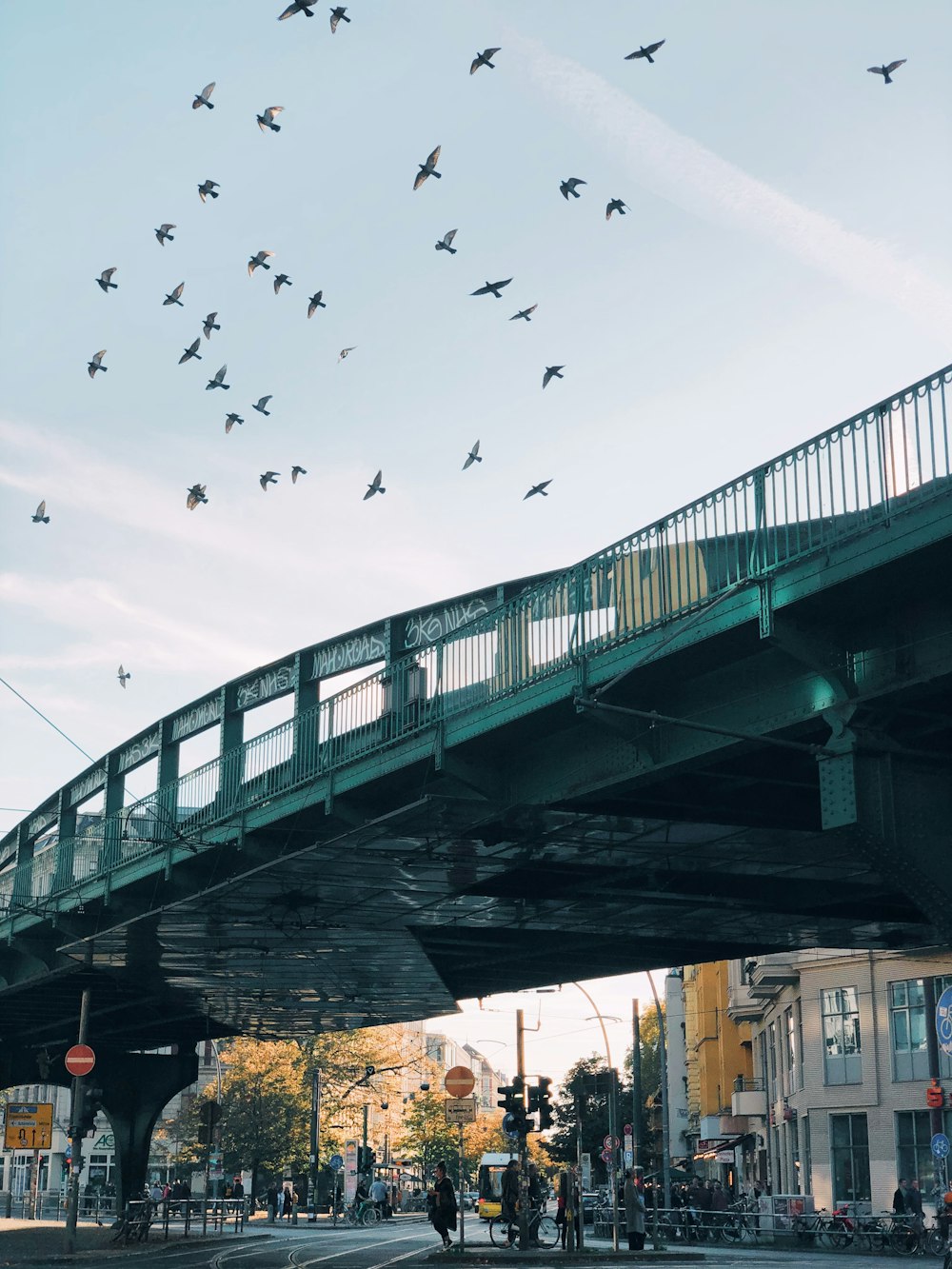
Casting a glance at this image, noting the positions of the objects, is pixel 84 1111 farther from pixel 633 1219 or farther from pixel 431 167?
pixel 431 167

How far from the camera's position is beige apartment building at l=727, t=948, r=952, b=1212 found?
4628 cm

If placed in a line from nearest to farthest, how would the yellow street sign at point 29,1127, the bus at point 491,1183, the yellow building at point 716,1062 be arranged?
1. the yellow street sign at point 29,1127
2. the bus at point 491,1183
3. the yellow building at point 716,1062

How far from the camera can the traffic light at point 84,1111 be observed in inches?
1483

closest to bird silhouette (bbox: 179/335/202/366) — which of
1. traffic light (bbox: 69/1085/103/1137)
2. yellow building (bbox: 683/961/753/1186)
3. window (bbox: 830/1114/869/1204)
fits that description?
traffic light (bbox: 69/1085/103/1137)

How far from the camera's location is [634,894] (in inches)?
1217

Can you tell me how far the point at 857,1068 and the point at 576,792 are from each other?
31777mm

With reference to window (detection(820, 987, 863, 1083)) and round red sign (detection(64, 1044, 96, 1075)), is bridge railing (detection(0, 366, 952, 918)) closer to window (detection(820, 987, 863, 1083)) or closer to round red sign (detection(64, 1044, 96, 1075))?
round red sign (detection(64, 1044, 96, 1075))

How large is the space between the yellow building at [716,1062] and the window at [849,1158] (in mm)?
24088

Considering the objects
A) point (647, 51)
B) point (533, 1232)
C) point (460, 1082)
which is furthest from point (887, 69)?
point (533, 1232)

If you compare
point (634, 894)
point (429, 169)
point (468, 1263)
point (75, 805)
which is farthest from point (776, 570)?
point (75, 805)

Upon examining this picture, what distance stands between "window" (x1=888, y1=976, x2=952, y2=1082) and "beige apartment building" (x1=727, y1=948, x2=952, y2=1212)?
3 centimetres

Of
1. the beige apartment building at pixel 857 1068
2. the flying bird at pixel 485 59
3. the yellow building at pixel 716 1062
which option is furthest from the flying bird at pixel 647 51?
the yellow building at pixel 716 1062

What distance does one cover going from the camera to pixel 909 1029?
47.3m

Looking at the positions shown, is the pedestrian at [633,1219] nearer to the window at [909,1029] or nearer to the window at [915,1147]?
the window at [915,1147]
